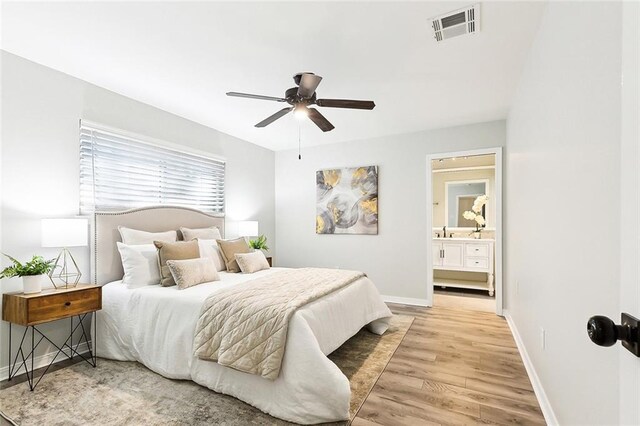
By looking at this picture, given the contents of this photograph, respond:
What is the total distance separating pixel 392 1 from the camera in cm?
201

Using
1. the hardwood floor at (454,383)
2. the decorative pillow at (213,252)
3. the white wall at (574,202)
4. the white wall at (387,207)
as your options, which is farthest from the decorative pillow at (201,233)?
the white wall at (574,202)

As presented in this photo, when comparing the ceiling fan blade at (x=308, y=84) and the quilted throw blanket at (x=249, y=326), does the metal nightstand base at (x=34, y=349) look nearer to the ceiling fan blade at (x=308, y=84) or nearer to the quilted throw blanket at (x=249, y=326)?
the quilted throw blanket at (x=249, y=326)

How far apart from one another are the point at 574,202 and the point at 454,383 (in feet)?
5.55

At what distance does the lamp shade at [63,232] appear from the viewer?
8.36 ft

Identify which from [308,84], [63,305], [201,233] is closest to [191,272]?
[63,305]

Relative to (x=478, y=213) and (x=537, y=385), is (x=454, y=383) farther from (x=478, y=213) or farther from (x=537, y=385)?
(x=478, y=213)

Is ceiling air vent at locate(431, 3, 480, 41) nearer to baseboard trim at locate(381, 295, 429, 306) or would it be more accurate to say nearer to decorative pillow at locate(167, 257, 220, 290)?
decorative pillow at locate(167, 257, 220, 290)

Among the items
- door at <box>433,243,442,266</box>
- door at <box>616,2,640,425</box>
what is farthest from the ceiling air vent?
door at <box>433,243,442,266</box>

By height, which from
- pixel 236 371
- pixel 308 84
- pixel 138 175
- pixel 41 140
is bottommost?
pixel 236 371

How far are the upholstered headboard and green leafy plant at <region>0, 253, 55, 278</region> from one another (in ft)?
1.74

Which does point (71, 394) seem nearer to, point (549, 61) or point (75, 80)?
point (75, 80)

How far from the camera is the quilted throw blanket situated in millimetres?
2109

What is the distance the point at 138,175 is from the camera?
11.9 ft

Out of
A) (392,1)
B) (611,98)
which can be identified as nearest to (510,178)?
(392,1)
